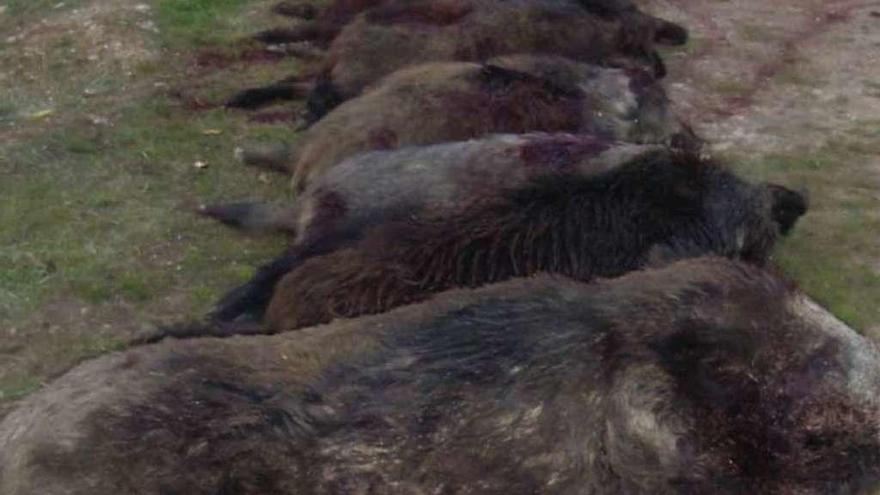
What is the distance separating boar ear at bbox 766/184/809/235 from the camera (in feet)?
20.5

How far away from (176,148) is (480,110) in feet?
5.98

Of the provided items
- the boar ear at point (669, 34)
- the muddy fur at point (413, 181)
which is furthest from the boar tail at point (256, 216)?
the boar ear at point (669, 34)

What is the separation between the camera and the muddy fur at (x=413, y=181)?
538cm

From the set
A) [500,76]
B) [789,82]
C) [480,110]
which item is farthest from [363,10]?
[789,82]

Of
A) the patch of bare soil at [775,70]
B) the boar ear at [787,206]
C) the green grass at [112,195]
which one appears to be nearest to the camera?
the green grass at [112,195]

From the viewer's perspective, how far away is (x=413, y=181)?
5.64 meters

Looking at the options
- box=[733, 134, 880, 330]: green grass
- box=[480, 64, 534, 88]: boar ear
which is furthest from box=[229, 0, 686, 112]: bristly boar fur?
box=[733, 134, 880, 330]: green grass

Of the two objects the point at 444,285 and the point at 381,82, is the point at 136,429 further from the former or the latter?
the point at 381,82

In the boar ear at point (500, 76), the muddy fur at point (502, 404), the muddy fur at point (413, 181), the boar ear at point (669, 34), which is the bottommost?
the boar ear at point (669, 34)

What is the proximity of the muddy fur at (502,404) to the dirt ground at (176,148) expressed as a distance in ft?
5.89

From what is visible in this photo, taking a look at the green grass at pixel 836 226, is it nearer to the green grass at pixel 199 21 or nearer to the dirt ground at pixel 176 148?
the dirt ground at pixel 176 148

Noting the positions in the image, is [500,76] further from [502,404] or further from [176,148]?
[502,404]

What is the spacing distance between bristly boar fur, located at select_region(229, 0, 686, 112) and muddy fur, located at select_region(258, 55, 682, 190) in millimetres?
579

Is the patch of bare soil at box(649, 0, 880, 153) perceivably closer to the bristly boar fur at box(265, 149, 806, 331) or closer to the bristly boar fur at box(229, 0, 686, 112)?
the bristly boar fur at box(229, 0, 686, 112)
